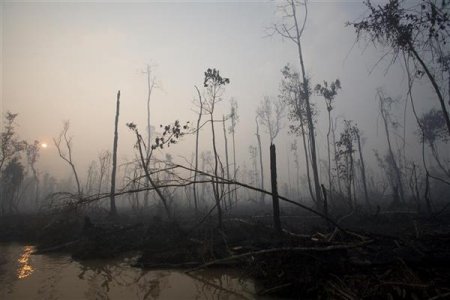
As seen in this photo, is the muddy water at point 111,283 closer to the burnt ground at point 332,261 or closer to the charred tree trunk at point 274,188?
the burnt ground at point 332,261

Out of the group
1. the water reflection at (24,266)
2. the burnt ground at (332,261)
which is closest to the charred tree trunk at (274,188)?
the burnt ground at (332,261)

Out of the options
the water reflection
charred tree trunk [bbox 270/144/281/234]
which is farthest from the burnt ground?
the water reflection

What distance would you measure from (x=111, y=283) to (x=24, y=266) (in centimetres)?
381

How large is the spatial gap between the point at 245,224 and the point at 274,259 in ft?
21.2

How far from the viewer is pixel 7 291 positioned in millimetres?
5809

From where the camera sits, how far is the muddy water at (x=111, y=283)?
551 cm

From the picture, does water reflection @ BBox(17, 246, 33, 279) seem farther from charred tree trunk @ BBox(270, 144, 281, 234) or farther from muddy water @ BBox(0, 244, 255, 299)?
charred tree trunk @ BBox(270, 144, 281, 234)

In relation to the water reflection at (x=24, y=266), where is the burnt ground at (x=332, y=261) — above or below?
above

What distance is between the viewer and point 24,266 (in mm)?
8164

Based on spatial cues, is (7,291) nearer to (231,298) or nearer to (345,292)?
(231,298)

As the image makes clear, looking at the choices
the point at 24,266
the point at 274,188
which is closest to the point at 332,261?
the point at 274,188

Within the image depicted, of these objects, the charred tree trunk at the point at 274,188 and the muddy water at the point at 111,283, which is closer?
the muddy water at the point at 111,283

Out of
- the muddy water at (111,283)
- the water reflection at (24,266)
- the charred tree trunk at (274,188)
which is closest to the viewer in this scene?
the muddy water at (111,283)

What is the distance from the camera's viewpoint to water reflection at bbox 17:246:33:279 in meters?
7.21
